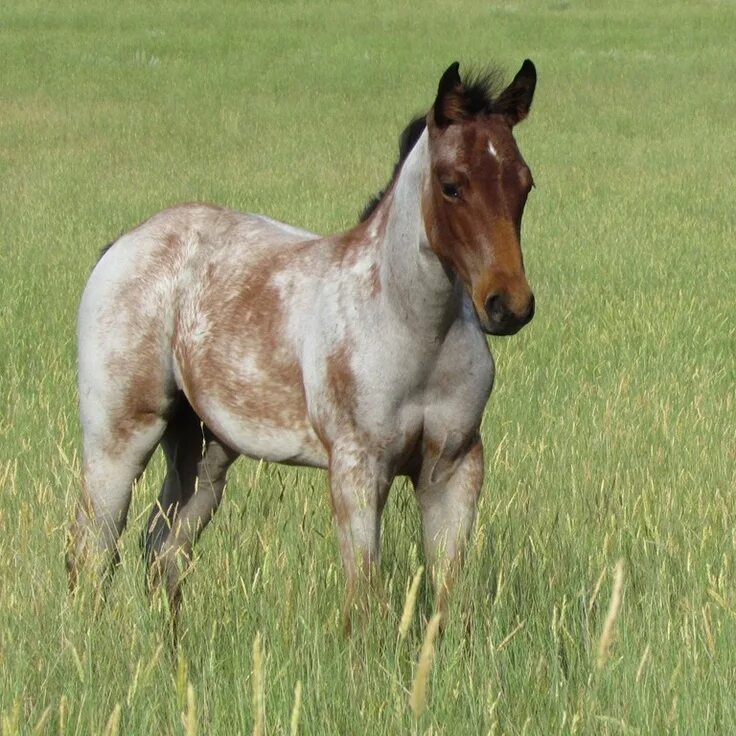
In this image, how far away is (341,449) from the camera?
3.54m

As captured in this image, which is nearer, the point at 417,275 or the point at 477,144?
the point at 477,144

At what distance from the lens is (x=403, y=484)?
4566mm

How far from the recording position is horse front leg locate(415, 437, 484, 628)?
11.7 feet

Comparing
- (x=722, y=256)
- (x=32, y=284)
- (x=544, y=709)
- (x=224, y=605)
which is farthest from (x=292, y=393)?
(x=722, y=256)

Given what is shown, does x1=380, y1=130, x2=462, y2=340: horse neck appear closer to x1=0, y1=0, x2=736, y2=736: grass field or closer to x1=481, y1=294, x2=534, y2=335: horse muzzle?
x1=481, y1=294, x2=534, y2=335: horse muzzle

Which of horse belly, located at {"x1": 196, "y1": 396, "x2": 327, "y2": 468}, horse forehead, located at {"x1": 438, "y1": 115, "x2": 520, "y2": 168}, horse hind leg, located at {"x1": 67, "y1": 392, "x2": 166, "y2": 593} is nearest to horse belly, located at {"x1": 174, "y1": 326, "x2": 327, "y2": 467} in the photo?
horse belly, located at {"x1": 196, "y1": 396, "x2": 327, "y2": 468}

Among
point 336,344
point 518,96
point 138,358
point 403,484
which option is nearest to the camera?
point 518,96

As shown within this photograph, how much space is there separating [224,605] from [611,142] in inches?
641

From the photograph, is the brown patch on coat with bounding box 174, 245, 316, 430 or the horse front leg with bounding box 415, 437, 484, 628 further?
the brown patch on coat with bounding box 174, 245, 316, 430

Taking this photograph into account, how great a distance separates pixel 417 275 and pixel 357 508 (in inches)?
24.7

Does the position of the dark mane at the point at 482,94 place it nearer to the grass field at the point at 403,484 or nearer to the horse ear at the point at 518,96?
the horse ear at the point at 518,96

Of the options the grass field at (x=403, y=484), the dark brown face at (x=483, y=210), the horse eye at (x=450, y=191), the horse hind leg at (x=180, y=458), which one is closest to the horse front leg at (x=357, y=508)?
the grass field at (x=403, y=484)

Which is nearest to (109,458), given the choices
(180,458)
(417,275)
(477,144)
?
(180,458)

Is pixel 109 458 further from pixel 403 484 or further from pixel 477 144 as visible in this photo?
pixel 477 144
